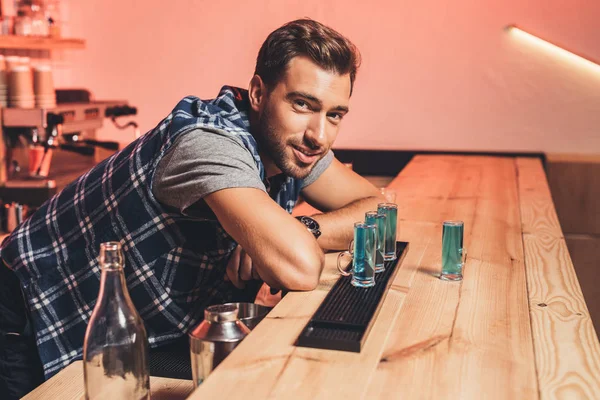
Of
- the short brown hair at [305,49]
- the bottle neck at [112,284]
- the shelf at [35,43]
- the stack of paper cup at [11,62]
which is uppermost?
the shelf at [35,43]

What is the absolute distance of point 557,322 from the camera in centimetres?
125

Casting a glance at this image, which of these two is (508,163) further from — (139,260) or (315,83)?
(139,260)

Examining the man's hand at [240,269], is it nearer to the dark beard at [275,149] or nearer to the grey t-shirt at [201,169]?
the grey t-shirt at [201,169]

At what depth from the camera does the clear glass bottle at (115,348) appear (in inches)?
40.5

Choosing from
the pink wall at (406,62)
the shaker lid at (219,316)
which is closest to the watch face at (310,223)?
the shaker lid at (219,316)

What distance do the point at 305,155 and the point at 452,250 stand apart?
48cm

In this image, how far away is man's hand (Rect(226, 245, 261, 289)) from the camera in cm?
157

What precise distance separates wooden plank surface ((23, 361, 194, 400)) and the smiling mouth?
2.12 ft

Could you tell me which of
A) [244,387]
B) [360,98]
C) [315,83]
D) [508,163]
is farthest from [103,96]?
[244,387]

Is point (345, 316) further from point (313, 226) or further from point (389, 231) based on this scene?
point (313, 226)

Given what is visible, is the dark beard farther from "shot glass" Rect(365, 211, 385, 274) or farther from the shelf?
the shelf

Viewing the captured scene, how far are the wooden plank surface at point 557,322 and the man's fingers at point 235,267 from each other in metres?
0.63

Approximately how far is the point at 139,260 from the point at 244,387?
700 mm

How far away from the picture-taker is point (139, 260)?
5.18 ft
